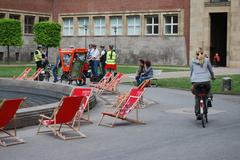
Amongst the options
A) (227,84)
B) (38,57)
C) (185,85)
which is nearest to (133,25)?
(38,57)

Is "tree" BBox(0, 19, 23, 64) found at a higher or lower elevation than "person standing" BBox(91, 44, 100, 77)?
higher

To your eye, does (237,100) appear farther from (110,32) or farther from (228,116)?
(110,32)

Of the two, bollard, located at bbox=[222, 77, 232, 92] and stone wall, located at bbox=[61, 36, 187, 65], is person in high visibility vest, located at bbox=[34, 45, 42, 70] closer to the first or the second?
bollard, located at bbox=[222, 77, 232, 92]

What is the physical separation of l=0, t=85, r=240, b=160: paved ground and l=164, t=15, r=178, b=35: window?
38.3 metres

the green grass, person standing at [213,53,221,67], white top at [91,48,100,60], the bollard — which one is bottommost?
the green grass

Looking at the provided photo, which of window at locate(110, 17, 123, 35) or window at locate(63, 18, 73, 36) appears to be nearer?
window at locate(110, 17, 123, 35)

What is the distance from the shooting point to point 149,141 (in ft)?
37.8

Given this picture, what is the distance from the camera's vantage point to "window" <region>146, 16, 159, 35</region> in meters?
56.1

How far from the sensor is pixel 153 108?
59.8 ft

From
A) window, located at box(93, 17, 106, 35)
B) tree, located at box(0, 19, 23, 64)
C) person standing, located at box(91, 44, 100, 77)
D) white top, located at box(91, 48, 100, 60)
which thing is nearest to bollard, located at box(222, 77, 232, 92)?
person standing, located at box(91, 44, 100, 77)

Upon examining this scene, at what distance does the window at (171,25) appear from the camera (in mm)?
54656

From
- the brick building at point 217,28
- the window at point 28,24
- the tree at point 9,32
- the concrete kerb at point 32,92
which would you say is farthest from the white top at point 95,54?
the window at point 28,24

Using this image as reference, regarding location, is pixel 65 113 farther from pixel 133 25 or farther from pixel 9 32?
pixel 133 25

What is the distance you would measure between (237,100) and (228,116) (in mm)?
5213
